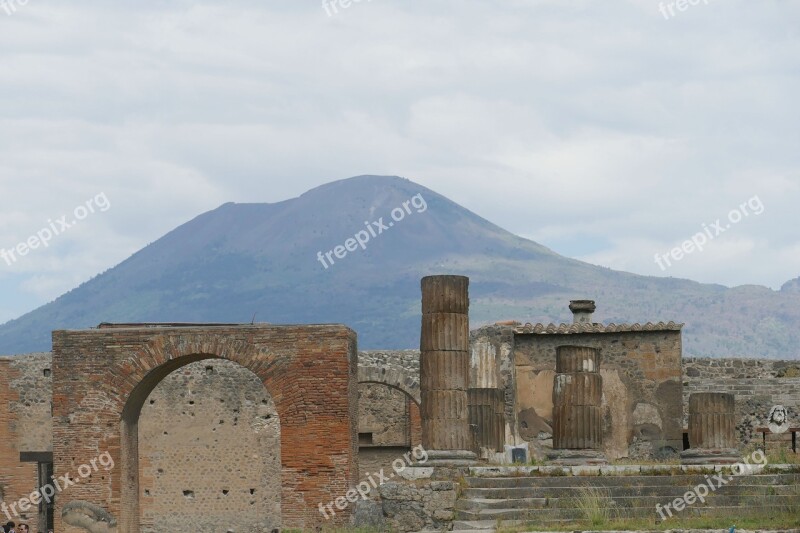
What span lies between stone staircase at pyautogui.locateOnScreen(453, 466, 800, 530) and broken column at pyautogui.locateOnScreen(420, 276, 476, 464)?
121cm

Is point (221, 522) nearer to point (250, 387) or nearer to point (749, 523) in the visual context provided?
point (250, 387)

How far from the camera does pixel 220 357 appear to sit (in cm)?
2478

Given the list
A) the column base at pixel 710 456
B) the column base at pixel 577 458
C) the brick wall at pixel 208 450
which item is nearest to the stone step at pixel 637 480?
the column base at pixel 577 458

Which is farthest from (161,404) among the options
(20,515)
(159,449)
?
(20,515)

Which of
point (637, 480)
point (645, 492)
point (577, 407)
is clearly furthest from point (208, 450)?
point (645, 492)

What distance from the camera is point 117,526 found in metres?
24.6

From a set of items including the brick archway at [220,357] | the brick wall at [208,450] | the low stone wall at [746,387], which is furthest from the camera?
the brick wall at [208,450]

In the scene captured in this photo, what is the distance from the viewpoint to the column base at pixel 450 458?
21562mm

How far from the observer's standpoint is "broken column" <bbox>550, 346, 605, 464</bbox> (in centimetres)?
2250

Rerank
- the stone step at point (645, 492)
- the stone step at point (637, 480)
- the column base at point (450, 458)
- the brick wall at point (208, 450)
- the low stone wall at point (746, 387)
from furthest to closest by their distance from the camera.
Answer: the brick wall at point (208, 450) < the low stone wall at point (746, 387) < the column base at point (450, 458) < the stone step at point (637, 480) < the stone step at point (645, 492)

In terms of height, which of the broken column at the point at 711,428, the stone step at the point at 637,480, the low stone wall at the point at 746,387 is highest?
the low stone wall at the point at 746,387

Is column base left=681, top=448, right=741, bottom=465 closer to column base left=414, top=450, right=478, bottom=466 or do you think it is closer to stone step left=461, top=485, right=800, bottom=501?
stone step left=461, top=485, right=800, bottom=501

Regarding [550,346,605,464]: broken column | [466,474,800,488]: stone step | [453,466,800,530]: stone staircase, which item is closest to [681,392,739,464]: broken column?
[550,346,605,464]: broken column

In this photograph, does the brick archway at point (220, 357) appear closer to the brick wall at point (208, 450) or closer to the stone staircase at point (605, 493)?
the stone staircase at point (605, 493)
